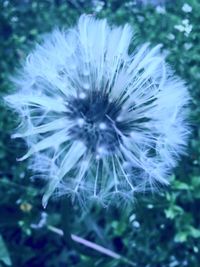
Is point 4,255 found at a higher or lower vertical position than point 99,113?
lower

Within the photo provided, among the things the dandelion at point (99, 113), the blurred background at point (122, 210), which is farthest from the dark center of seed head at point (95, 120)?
the blurred background at point (122, 210)

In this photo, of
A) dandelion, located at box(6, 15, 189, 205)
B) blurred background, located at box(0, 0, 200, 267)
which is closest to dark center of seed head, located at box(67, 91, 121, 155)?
dandelion, located at box(6, 15, 189, 205)

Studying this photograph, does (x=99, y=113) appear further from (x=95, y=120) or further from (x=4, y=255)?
(x=4, y=255)

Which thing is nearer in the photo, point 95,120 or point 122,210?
point 95,120

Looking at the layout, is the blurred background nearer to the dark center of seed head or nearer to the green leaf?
the green leaf

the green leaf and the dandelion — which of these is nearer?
the dandelion

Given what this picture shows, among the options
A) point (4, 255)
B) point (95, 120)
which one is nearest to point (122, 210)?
point (4, 255)
